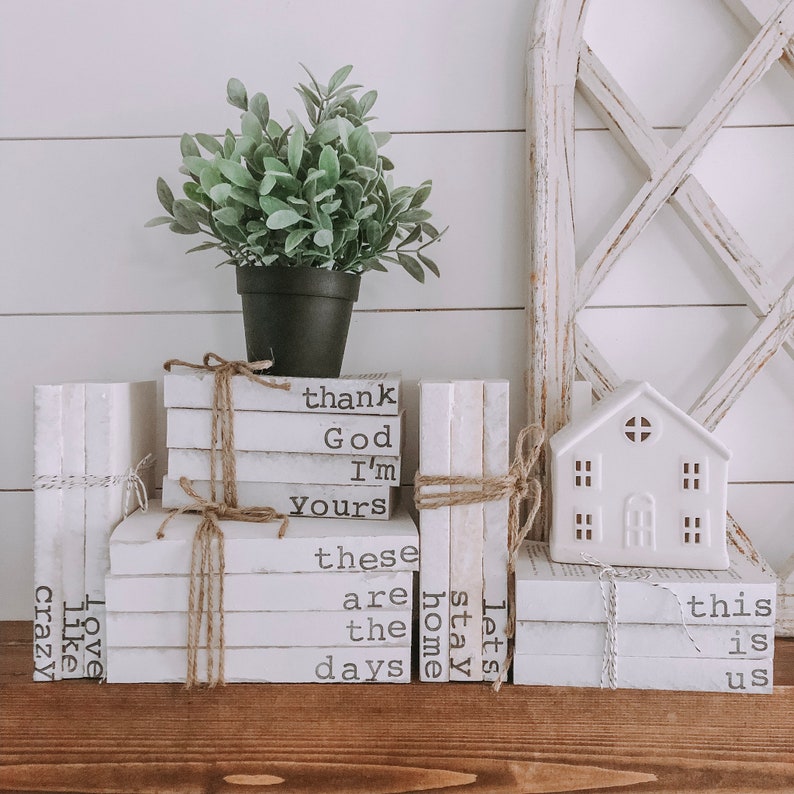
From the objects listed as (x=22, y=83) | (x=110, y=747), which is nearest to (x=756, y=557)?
(x=110, y=747)

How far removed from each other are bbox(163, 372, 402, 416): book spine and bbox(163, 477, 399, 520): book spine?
76 mm

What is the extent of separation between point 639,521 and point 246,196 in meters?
0.49

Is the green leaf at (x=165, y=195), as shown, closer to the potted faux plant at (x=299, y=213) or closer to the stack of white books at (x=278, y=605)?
the potted faux plant at (x=299, y=213)

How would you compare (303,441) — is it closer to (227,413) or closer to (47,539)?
(227,413)

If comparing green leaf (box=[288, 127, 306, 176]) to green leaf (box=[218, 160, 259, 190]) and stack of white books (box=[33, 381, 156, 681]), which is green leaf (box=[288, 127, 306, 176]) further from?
stack of white books (box=[33, 381, 156, 681])

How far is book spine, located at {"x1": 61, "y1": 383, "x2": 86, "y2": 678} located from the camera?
2.02 feet

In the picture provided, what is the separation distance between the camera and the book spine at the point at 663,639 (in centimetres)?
59

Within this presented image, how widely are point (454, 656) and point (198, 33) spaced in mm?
747

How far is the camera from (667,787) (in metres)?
0.50

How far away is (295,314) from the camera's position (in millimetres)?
646

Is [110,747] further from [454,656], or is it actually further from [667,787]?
[667,787]

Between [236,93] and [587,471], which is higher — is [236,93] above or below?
above

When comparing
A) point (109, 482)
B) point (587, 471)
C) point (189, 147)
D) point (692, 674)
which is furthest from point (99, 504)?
point (692, 674)

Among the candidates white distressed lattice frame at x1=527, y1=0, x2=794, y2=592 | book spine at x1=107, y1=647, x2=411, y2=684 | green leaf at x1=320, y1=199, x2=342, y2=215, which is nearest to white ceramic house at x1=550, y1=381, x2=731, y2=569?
white distressed lattice frame at x1=527, y1=0, x2=794, y2=592
